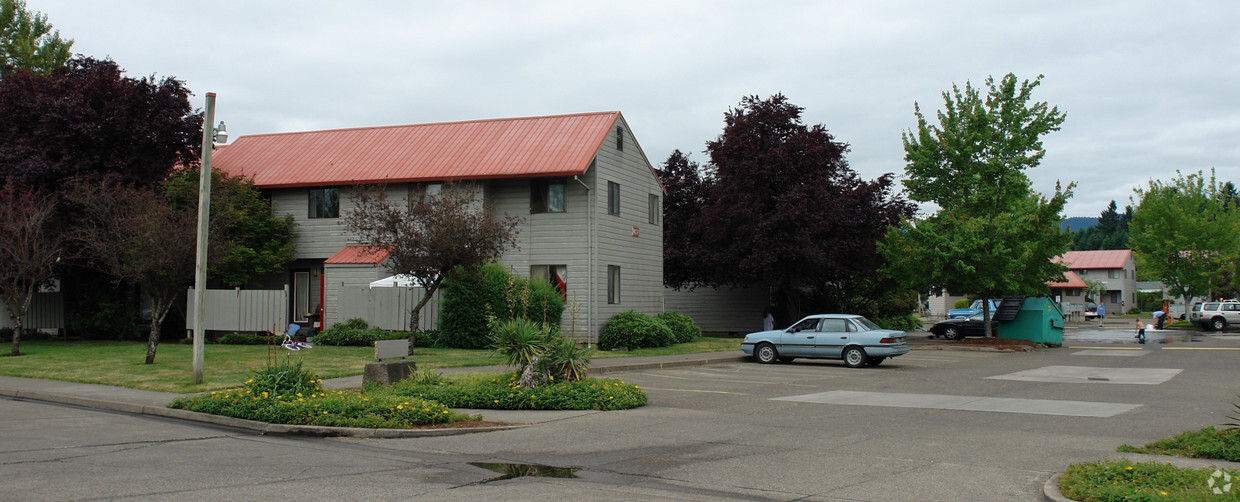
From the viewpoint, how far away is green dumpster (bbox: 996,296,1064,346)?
1341 inches

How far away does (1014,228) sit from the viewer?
1280 inches

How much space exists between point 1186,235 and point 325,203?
50.9 m

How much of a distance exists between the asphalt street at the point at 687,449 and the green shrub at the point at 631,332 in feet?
33.0

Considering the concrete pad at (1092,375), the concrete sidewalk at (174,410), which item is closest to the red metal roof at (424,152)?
the concrete sidewalk at (174,410)

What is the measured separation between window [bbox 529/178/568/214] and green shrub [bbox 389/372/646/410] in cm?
1487

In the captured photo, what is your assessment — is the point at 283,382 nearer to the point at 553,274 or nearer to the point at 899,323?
the point at 553,274

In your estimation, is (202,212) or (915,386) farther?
(915,386)

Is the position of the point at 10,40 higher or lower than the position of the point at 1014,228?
higher

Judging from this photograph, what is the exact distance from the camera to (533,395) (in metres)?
14.2

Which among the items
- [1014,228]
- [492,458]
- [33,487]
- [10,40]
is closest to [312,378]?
[492,458]

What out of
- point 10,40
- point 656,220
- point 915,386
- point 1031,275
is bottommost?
point 915,386

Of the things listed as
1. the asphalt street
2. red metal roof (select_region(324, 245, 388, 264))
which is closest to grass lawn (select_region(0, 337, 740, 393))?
the asphalt street

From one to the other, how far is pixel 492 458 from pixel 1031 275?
96.0 ft

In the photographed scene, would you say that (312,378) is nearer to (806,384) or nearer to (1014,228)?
(806,384)
